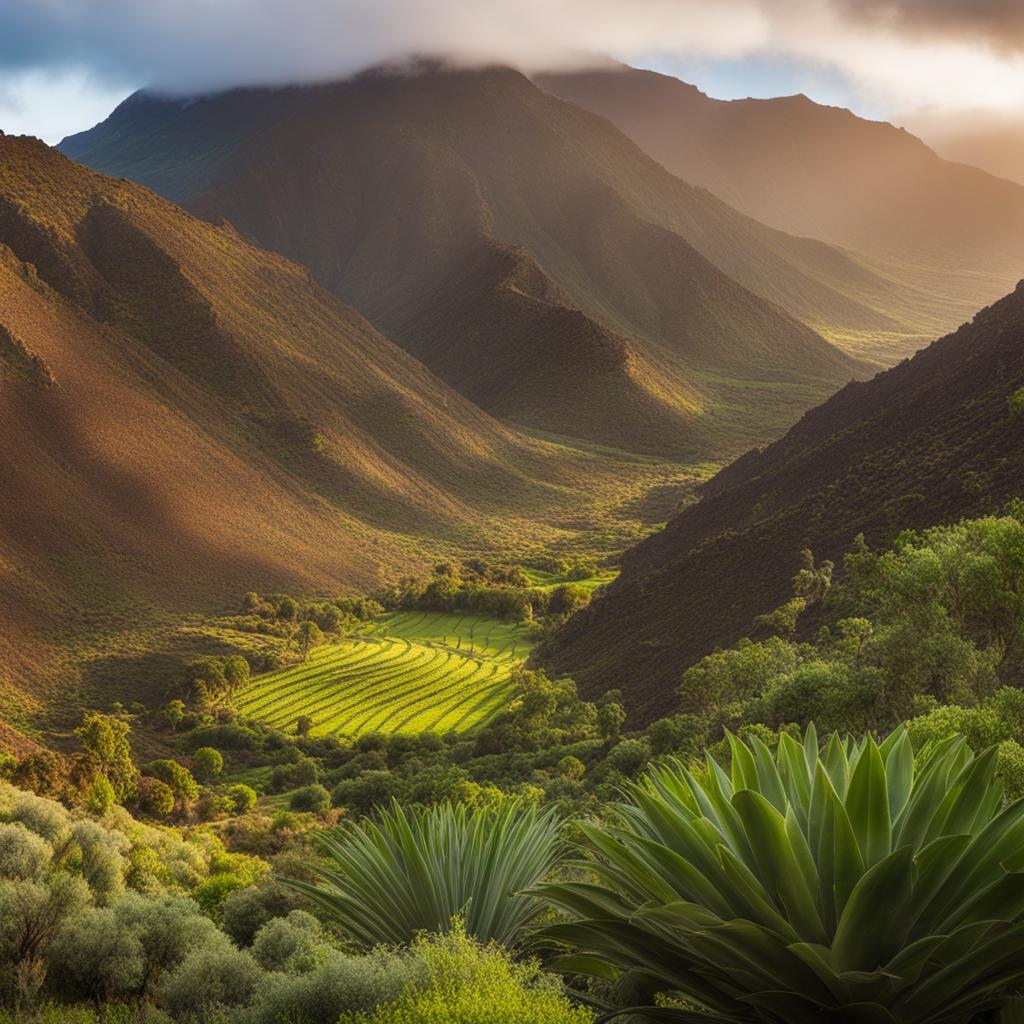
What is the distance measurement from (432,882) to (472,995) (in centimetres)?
176

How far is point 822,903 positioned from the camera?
18.7 ft

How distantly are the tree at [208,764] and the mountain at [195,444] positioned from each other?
18.0 m

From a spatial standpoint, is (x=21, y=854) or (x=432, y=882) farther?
(x=21, y=854)

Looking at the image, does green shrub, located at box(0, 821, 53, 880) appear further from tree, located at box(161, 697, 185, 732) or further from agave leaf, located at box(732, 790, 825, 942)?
tree, located at box(161, 697, 185, 732)

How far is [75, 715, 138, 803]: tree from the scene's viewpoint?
4522 centimetres

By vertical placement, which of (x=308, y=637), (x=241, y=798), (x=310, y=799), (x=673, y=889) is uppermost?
(x=673, y=889)

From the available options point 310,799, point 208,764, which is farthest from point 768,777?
point 208,764

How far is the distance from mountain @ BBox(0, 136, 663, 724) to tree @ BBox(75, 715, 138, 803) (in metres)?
18.8

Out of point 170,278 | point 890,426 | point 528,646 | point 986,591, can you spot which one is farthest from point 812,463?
point 170,278

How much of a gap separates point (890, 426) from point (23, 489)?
235 ft

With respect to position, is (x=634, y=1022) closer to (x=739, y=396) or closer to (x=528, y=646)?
(x=528, y=646)

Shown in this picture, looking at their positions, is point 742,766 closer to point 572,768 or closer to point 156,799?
point 572,768

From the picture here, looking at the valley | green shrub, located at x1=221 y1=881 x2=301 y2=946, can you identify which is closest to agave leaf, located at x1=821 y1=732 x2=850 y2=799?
the valley

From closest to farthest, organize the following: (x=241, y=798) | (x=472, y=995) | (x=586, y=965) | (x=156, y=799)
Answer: (x=472, y=995), (x=586, y=965), (x=156, y=799), (x=241, y=798)
